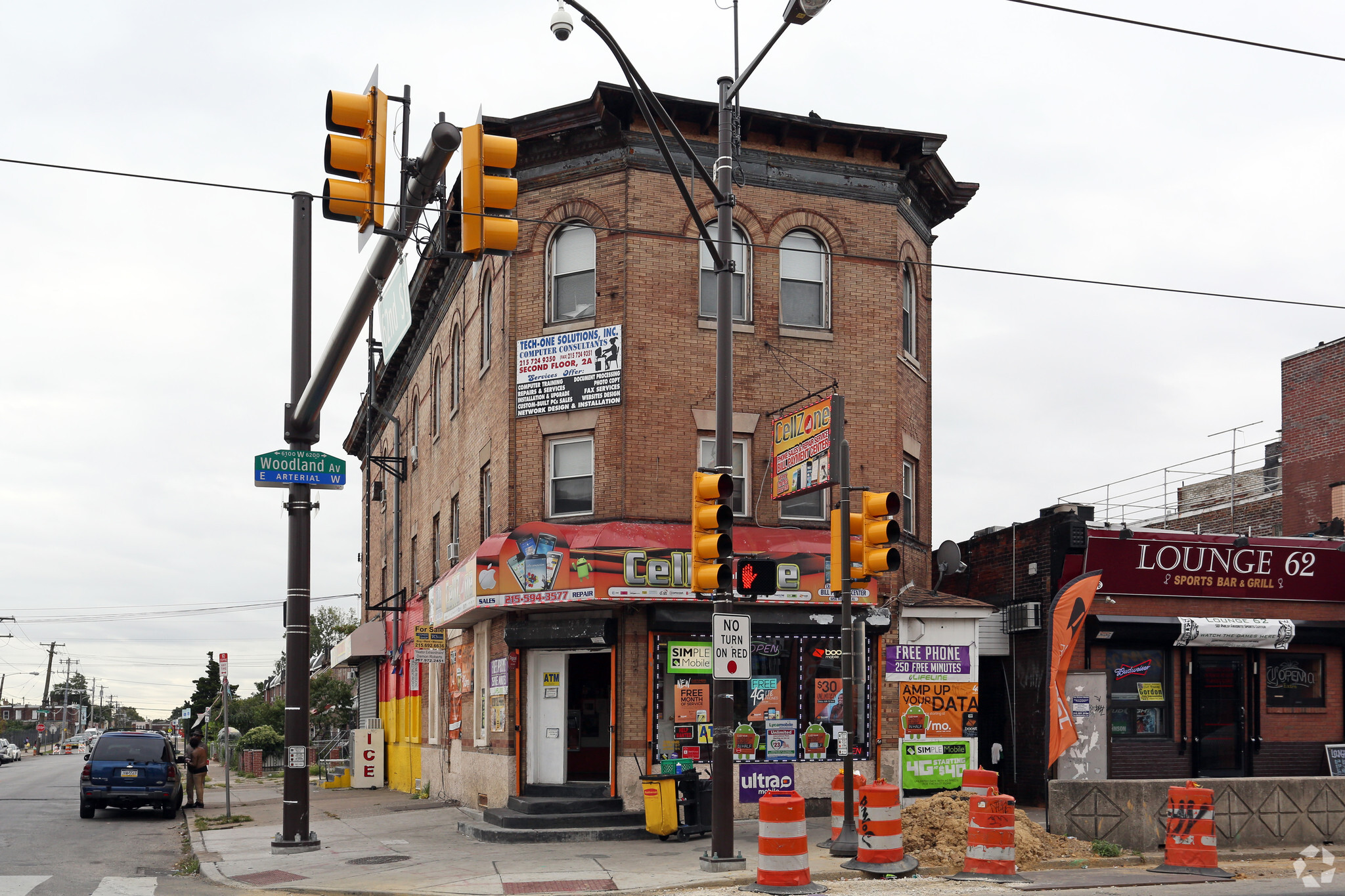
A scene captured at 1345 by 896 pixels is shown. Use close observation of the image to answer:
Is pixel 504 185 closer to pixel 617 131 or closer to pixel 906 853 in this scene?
pixel 906 853

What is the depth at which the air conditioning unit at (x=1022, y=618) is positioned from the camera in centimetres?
2239

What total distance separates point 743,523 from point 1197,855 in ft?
27.1

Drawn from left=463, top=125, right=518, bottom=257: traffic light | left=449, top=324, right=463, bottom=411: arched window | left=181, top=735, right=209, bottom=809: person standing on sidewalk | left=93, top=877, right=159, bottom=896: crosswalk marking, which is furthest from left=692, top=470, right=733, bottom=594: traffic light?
left=181, top=735, right=209, bottom=809: person standing on sidewalk

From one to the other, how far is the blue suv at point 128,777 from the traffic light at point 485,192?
62.5 feet

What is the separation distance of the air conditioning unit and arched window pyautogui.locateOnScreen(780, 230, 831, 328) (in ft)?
21.7

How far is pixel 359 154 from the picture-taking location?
29.0ft

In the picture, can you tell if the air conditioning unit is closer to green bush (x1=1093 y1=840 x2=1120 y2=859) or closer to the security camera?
green bush (x1=1093 y1=840 x2=1120 y2=859)

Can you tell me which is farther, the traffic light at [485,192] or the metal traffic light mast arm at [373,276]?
the metal traffic light mast arm at [373,276]

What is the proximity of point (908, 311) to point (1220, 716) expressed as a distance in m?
9.44

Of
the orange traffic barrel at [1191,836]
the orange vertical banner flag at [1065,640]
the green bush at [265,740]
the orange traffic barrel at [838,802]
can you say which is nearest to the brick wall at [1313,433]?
the orange vertical banner flag at [1065,640]

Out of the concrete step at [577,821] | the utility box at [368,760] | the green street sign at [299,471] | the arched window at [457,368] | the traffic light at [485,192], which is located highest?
the arched window at [457,368]

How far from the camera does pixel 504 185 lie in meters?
8.55

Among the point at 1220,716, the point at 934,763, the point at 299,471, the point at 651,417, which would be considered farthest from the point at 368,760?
the point at 1220,716

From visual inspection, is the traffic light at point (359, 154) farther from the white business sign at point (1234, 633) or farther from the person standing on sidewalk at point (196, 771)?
the person standing on sidewalk at point (196, 771)
